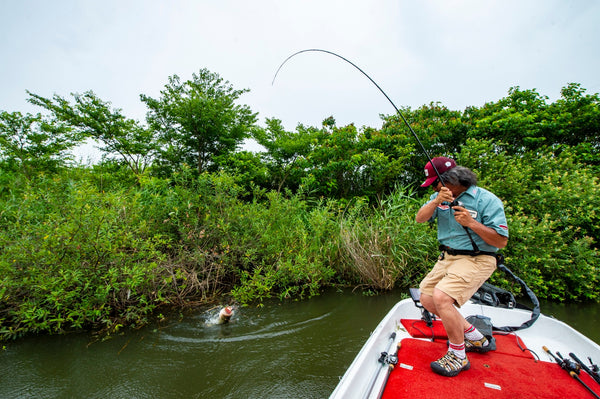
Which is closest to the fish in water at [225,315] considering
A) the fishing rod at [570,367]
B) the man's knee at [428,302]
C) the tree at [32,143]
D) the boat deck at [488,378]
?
the boat deck at [488,378]

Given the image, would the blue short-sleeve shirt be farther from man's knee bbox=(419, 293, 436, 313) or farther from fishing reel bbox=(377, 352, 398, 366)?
fishing reel bbox=(377, 352, 398, 366)

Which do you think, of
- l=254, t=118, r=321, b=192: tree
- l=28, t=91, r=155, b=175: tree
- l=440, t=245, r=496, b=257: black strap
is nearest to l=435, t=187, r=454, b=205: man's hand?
l=440, t=245, r=496, b=257: black strap

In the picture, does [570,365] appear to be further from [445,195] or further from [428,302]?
[445,195]

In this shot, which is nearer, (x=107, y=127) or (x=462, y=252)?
(x=462, y=252)

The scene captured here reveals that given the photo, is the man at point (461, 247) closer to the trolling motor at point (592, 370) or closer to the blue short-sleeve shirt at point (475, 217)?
the blue short-sleeve shirt at point (475, 217)

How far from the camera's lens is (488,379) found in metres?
2.07

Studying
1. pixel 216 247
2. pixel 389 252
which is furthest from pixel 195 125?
pixel 389 252

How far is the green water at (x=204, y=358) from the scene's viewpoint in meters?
2.80

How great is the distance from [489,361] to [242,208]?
4.71 meters

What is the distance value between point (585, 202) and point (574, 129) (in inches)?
189

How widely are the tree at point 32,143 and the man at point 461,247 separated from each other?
11.2 m

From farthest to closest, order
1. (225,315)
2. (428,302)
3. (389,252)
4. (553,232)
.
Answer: (389,252), (553,232), (225,315), (428,302)

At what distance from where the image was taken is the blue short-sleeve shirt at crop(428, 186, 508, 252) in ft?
6.95

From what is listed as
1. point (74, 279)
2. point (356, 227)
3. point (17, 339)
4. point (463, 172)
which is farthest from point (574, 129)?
point (17, 339)
